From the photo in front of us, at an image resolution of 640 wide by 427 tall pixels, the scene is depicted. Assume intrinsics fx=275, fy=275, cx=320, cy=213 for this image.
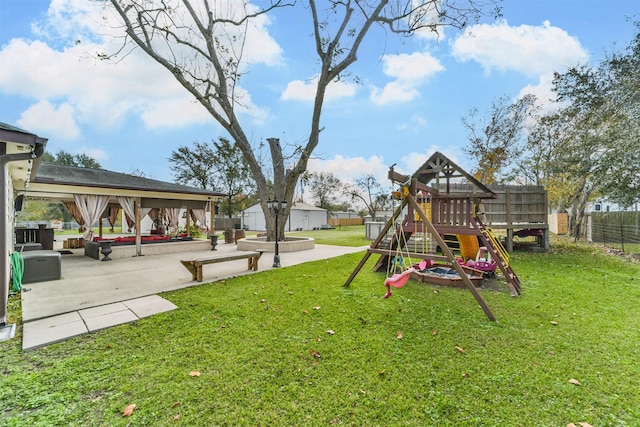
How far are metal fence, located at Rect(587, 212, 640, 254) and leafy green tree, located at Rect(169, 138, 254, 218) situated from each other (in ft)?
88.7

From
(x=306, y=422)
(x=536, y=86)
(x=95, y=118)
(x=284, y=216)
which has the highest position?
(x=536, y=86)

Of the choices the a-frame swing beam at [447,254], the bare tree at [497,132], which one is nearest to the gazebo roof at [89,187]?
the a-frame swing beam at [447,254]

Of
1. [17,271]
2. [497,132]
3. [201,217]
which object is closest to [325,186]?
[497,132]

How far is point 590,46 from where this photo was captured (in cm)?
1041

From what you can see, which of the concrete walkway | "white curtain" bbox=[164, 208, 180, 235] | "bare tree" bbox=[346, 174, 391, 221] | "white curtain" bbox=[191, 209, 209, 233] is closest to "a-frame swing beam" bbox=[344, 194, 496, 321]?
the concrete walkway

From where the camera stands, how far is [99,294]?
539cm

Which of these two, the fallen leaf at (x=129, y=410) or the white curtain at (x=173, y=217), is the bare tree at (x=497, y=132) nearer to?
the white curtain at (x=173, y=217)

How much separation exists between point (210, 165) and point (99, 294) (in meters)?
25.2

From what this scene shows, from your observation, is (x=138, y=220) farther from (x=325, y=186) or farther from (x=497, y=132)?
(x=325, y=186)

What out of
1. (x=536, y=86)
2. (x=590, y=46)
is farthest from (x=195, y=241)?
(x=536, y=86)

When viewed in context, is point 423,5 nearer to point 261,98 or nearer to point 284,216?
point 261,98

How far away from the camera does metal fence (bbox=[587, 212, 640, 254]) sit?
1239 cm

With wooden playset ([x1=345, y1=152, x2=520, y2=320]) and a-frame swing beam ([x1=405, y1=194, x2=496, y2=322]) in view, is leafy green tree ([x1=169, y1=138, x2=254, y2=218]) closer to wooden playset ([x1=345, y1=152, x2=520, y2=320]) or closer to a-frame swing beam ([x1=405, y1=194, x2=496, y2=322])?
wooden playset ([x1=345, y1=152, x2=520, y2=320])

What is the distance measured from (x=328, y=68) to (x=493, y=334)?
37.2 feet
